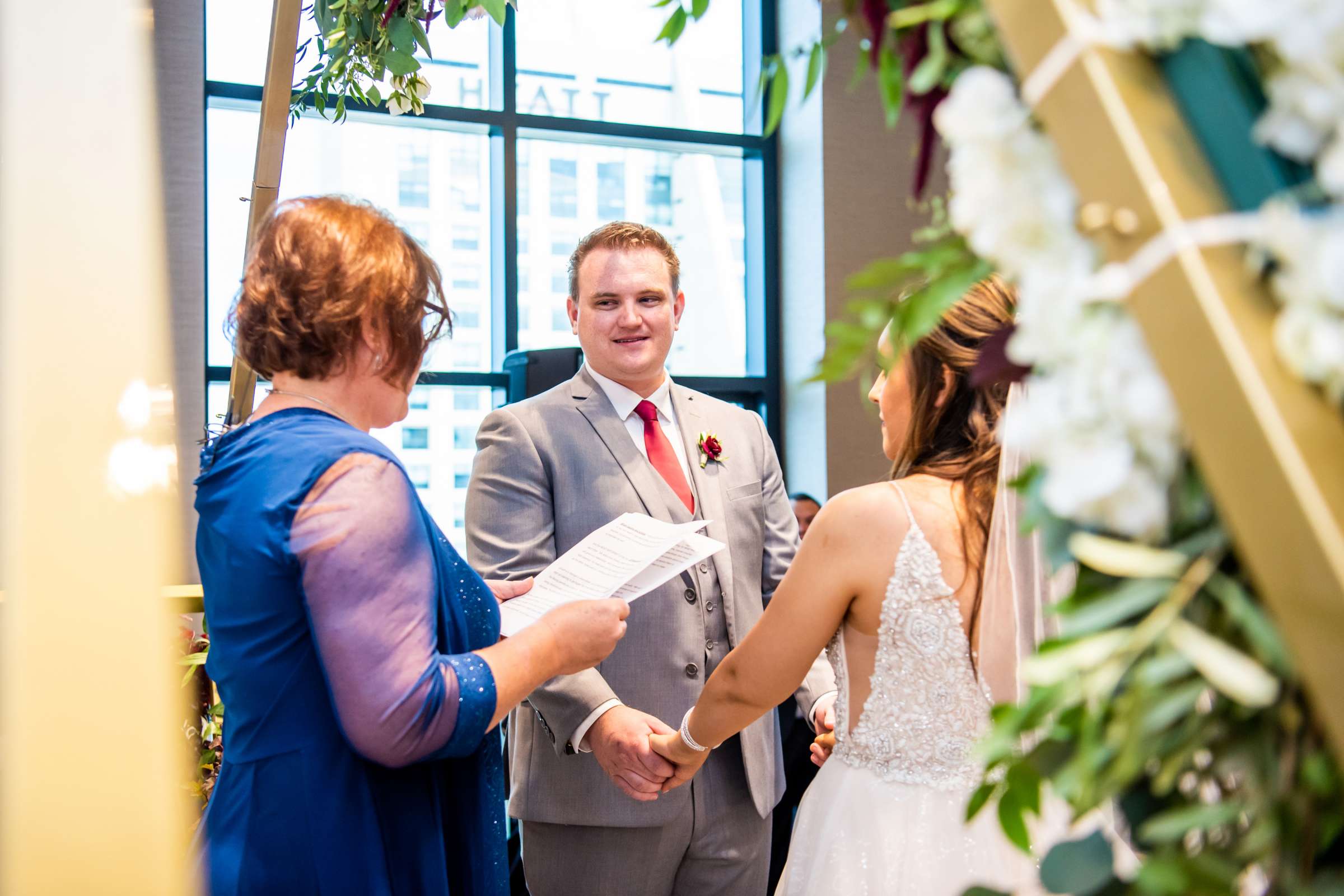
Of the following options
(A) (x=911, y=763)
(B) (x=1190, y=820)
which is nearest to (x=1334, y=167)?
(B) (x=1190, y=820)

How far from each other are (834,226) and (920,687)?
4.59 m

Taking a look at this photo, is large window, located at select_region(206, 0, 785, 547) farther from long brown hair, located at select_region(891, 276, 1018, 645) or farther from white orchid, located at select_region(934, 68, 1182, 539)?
white orchid, located at select_region(934, 68, 1182, 539)

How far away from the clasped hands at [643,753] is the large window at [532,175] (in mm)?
3589

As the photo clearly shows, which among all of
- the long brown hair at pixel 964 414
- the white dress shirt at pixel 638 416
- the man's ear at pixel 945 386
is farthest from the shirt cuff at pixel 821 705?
the man's ear at pixel 945 386

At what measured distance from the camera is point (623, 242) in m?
2.54

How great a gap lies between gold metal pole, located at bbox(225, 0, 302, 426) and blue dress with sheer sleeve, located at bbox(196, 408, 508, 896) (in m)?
0.23

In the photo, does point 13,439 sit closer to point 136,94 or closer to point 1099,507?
point 136,94

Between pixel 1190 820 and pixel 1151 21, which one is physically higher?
pixel 1151 21

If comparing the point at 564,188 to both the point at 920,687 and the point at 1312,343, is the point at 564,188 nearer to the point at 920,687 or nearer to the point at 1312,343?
the point at 920,687

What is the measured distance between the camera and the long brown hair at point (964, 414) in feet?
5.12

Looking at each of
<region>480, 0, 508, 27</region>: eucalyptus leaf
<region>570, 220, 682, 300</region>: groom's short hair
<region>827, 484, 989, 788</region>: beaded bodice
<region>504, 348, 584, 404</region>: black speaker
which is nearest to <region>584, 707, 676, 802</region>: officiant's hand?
<region>827, 484, 989, 788</region>: beaded bodice

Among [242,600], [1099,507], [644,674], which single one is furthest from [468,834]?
[1099,507]

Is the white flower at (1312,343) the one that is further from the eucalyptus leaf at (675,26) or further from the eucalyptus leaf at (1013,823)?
the eucalyptus leaf at (675,26)

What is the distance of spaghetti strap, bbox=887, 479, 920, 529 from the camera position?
5.24 feet
